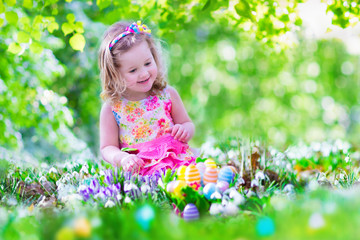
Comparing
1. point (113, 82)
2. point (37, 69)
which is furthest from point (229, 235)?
point (37, 69)

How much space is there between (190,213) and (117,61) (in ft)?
3.75

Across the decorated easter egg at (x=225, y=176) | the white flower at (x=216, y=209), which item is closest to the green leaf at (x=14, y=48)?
the decorated easter egg at (x=225, y=176)

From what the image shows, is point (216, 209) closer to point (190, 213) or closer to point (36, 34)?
point (190, 213)

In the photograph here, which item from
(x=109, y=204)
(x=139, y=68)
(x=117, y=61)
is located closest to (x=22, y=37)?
(x=117, y=61)

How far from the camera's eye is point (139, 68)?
7.98ft

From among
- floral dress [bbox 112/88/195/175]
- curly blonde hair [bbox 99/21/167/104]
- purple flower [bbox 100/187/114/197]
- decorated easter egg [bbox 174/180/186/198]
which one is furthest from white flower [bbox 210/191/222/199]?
curly blonde hair [bbox 99/21/167/104]

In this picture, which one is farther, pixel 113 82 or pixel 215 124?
pixel 215 124

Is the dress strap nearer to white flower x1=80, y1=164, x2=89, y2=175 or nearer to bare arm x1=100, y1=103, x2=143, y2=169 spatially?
bare arm x1=100, y1=103, x2=143, y2=169

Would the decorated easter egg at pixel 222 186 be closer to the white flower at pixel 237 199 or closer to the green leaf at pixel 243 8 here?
the white flower at pixel 237 199

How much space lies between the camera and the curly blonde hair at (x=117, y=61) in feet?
8.05

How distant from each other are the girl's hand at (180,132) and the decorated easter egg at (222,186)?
0.66 metres

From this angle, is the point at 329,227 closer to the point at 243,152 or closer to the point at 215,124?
the point at 243,152

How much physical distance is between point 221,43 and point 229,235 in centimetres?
921

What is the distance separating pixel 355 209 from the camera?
37.0 inches
